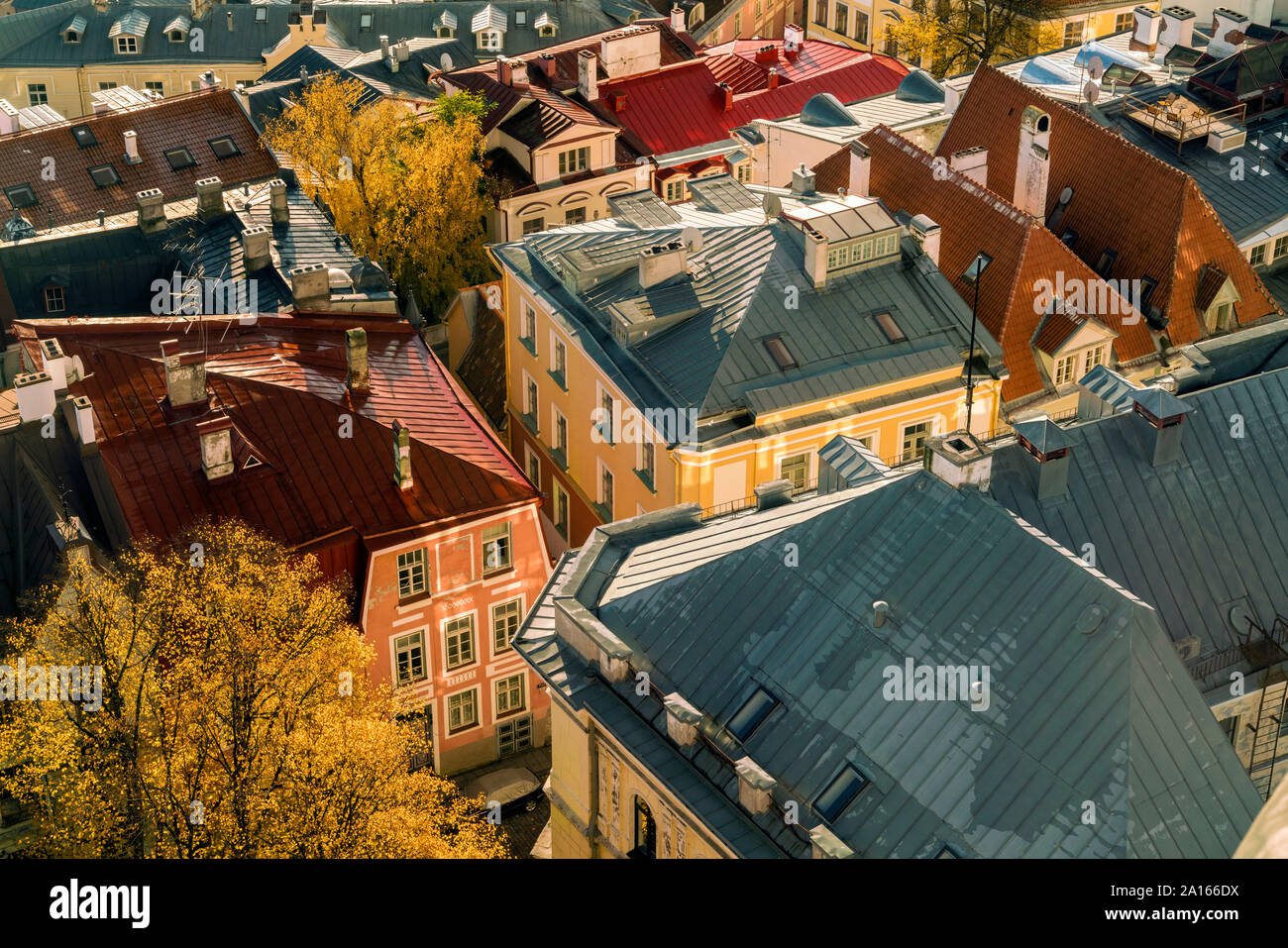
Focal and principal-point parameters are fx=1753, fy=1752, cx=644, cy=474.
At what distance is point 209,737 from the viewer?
4712 centimetres

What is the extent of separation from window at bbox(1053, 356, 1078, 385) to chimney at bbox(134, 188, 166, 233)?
38916mm

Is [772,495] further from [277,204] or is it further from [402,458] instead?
[277,204]

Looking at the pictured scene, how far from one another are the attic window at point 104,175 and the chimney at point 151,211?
13.3m

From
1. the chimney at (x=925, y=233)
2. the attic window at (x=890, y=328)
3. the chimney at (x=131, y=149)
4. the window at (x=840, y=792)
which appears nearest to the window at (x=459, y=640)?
the attic window at (x=890, y=328)

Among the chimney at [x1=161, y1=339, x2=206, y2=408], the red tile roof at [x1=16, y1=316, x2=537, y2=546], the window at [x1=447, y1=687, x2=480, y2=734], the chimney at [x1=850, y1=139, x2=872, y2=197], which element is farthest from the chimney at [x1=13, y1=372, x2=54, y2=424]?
the chimney at [x1=850, y1=139, x2=872, y2=197]

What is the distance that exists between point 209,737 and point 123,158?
5114 centimetres

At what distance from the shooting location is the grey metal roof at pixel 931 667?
41.9m

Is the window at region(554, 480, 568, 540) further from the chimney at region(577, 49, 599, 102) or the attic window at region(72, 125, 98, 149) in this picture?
the chimney at region(577, 49, 599, 102)

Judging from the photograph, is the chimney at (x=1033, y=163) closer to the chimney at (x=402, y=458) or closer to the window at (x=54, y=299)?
the chimney at (x=402, y=458)

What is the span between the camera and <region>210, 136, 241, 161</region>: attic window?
89875 millimetres

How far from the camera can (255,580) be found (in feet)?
171

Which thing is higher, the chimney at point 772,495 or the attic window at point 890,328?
the chimney at point 772,495

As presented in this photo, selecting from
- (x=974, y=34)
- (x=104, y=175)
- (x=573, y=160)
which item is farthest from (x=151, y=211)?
(x=974, y=34)
